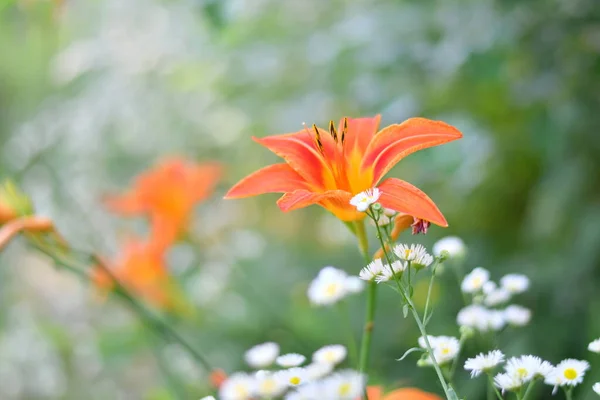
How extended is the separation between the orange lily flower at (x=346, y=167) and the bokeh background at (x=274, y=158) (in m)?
0.27

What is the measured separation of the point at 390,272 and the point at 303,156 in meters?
0.09

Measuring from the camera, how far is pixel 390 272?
26 cm

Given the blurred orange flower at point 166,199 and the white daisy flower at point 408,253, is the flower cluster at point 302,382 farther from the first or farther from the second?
the blurred orange flower at point 166,199

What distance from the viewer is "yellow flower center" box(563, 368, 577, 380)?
0.86 ft

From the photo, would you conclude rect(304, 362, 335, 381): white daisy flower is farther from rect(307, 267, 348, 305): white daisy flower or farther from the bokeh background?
the bokeh background

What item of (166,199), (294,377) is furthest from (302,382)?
(166,199)

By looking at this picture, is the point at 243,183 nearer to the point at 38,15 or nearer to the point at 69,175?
the point at 38,15

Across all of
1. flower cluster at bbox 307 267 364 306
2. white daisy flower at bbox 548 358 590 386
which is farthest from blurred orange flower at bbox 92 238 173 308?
white daisy flower at bbox 548 358 590 386

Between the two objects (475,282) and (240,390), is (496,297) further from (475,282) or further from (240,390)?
(240,390)

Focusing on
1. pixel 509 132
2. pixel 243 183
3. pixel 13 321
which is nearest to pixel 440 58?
pixel 509 132

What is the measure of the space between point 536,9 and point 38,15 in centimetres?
71

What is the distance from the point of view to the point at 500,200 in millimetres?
985

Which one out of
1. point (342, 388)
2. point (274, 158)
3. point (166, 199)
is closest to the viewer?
point (342, 388)

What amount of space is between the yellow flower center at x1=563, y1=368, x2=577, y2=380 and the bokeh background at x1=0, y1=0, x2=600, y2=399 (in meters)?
0.29
